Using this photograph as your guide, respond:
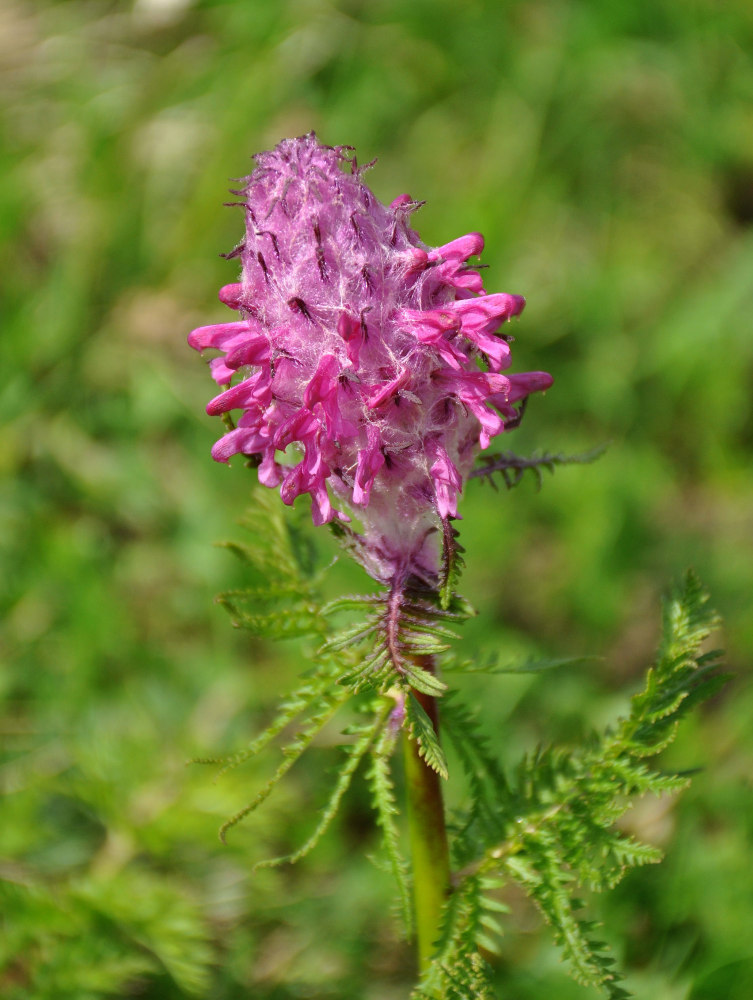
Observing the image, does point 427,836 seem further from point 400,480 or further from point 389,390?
point 389,390

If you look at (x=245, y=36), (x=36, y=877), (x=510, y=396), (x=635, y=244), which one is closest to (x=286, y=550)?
(x=510, y=396)

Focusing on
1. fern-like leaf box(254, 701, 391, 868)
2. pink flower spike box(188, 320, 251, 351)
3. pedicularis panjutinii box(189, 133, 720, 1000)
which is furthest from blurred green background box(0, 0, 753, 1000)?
pink flower spike box(188, 320, 251, 351)

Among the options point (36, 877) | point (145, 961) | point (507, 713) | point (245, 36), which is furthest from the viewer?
point (245, 36)

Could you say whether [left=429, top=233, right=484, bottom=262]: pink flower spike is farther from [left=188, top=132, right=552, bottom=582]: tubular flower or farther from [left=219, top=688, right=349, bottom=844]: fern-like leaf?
[left=219, top=688, right=349, bottom=844]: fern-like leaf

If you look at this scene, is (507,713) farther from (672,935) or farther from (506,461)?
(506,461)

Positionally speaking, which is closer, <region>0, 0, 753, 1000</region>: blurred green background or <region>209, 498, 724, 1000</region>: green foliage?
<region>209, 498, 724, 1000</region>: green foliage

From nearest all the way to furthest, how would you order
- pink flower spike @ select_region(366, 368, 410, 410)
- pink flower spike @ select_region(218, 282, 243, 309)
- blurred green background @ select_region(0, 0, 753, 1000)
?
pink flower spike @ select_region(366, 368, 410, 410)
pink flower spike @ select_region(218, 282, 243, 309)
blurred green background @ select_region(0, 0, 753, 1000)

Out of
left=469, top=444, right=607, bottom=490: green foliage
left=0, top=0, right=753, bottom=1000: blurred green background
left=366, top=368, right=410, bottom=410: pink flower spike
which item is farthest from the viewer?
left=0, top=0, right=753, bottom=1000: blurred green background

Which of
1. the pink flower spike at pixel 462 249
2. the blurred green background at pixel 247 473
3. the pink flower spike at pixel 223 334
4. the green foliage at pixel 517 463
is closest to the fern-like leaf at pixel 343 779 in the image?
the green foliage at pixel 517 463
